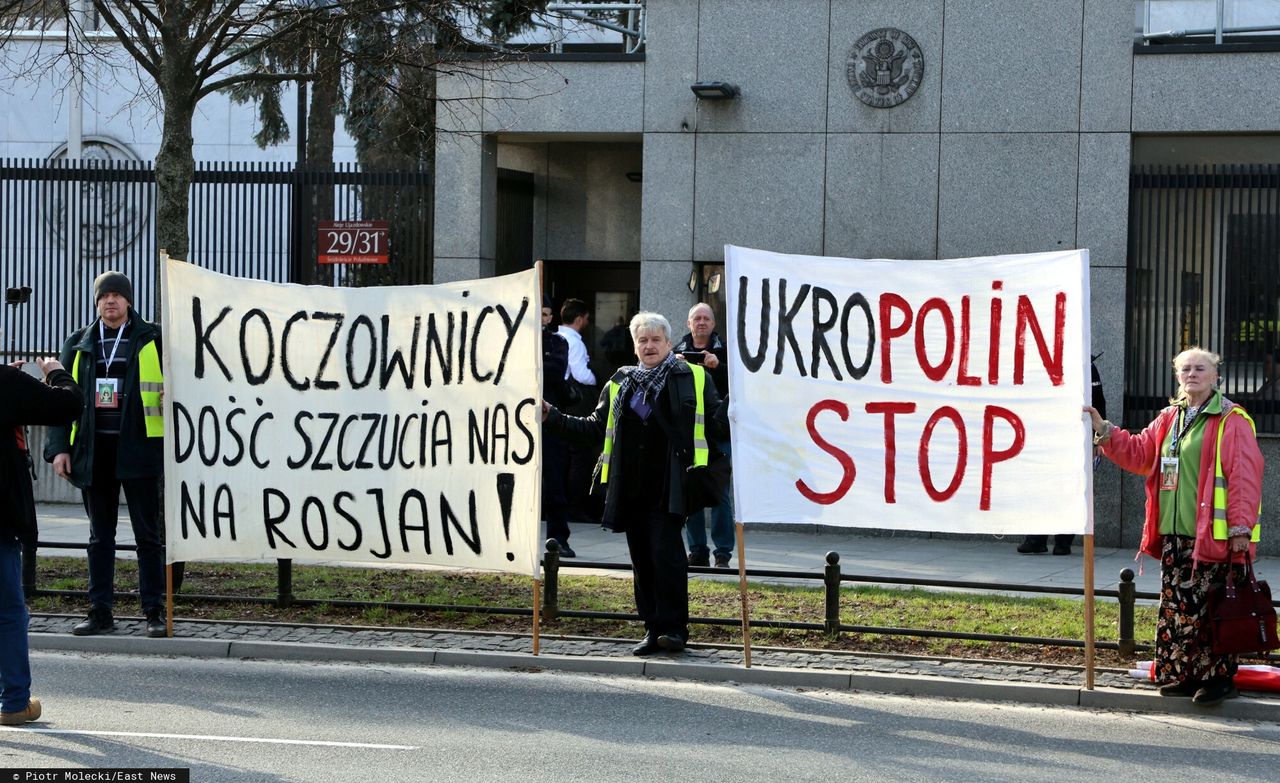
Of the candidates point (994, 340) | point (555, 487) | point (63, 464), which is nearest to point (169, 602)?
point (63, 464)

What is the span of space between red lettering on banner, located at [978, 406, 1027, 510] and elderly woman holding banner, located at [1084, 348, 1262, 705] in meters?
0.42

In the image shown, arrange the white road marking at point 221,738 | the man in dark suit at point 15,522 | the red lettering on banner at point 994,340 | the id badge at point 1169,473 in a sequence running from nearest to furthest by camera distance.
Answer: the white road marking at point 221,738 → the man in dark suit at point 15,522 → the id badge at point 1169,473 → the red lettering on banner at point 994,340

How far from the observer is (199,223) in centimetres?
1702

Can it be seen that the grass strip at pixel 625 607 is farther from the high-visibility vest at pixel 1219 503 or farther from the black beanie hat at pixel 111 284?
the black beanie hat at pixel 111 284

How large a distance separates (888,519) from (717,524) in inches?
142

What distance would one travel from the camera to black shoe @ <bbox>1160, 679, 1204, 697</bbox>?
8219 millimetres

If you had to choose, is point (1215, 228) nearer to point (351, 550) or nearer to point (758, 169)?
point (758, 169)

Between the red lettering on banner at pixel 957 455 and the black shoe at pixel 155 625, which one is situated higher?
the red lettering on banner at pixel 957 455

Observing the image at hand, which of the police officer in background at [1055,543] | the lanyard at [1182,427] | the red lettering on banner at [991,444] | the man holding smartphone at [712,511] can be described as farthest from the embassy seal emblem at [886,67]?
the lanyard at [1182,427]

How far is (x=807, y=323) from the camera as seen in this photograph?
29.4 feet

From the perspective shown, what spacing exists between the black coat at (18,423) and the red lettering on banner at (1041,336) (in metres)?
5.01

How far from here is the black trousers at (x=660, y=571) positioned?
29.8ft

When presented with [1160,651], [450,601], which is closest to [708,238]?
[450,601]

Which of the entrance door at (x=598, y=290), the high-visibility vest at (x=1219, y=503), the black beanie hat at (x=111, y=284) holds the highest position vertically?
the entrance door at (x=598, y=290)
